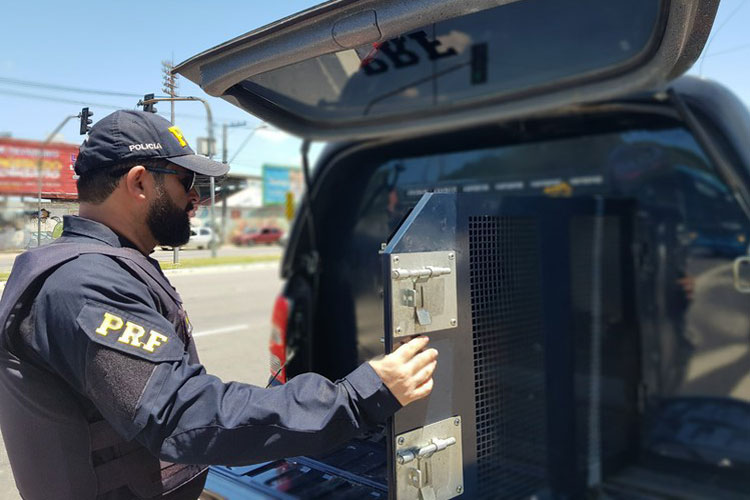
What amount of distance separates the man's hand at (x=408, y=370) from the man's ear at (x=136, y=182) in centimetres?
64

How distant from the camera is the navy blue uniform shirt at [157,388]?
1101 millimetres

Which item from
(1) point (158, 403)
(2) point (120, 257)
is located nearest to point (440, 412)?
(1) point (158, 403)

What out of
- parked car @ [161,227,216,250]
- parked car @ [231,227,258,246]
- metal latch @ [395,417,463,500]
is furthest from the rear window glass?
parked car @ [231,227,258,246]

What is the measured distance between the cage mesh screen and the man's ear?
32.4 inches

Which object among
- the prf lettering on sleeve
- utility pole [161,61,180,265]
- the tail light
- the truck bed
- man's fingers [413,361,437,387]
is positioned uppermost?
utility pole [161,61,180,265]

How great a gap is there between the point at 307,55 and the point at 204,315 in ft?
3.08

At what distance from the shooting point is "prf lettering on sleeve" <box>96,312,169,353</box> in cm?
111

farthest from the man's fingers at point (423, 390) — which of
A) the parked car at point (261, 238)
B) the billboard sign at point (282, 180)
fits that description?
Result: the parked car at point (261, 238)

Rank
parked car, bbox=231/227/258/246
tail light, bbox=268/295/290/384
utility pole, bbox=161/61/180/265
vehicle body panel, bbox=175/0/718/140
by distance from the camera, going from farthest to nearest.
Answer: parked car, bbox=231/227/258/246, tail light, bbox=268/295/290/384, utility pole, bbox=161/61/180/265, vehicle body panel, bbox=175/0/718/140

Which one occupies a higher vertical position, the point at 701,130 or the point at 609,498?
the point at 701,130

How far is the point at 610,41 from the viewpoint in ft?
8.25

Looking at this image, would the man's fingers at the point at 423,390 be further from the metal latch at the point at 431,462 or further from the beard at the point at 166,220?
the beard at the point at 166,220

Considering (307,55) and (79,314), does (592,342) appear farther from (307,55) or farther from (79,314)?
(79,314)

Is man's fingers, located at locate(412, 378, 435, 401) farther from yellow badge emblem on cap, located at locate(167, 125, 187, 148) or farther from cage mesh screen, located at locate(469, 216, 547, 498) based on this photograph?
yellow badge emblem on cap, located at locate(167, 125, 187, 148)
